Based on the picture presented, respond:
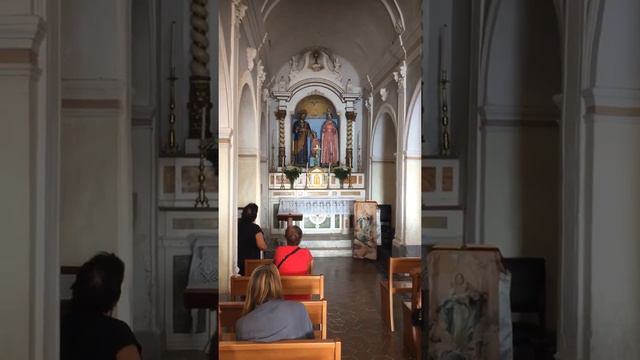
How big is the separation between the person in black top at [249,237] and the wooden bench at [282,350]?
8.05ft

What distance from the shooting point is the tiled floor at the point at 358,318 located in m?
3.82

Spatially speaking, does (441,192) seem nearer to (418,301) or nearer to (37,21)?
(418,301)

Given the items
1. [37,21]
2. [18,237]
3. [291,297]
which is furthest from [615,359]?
[37,21]

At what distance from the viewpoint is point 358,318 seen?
4.76 metres

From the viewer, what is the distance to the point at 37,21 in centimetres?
145

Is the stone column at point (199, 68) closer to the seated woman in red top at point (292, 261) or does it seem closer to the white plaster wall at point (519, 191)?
the white plaster wall at point (519, 191)

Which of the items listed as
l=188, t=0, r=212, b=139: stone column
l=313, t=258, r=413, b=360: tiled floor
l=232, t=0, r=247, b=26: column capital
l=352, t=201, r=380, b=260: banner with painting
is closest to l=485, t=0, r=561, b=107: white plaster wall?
l=188, t=0, r=212, b=139: stone column

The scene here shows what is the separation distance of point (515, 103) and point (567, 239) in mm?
609

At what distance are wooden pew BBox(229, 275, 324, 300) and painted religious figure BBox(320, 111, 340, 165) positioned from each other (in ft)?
27.4

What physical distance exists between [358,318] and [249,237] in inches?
50.2

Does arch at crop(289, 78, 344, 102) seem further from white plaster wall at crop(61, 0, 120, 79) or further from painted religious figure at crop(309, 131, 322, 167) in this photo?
white plaster wall at crop(61, 0, 120, 79)

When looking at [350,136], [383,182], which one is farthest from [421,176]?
[350,136]

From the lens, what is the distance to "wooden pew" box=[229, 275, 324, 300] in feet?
11.0

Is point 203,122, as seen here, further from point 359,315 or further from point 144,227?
point 359,315
